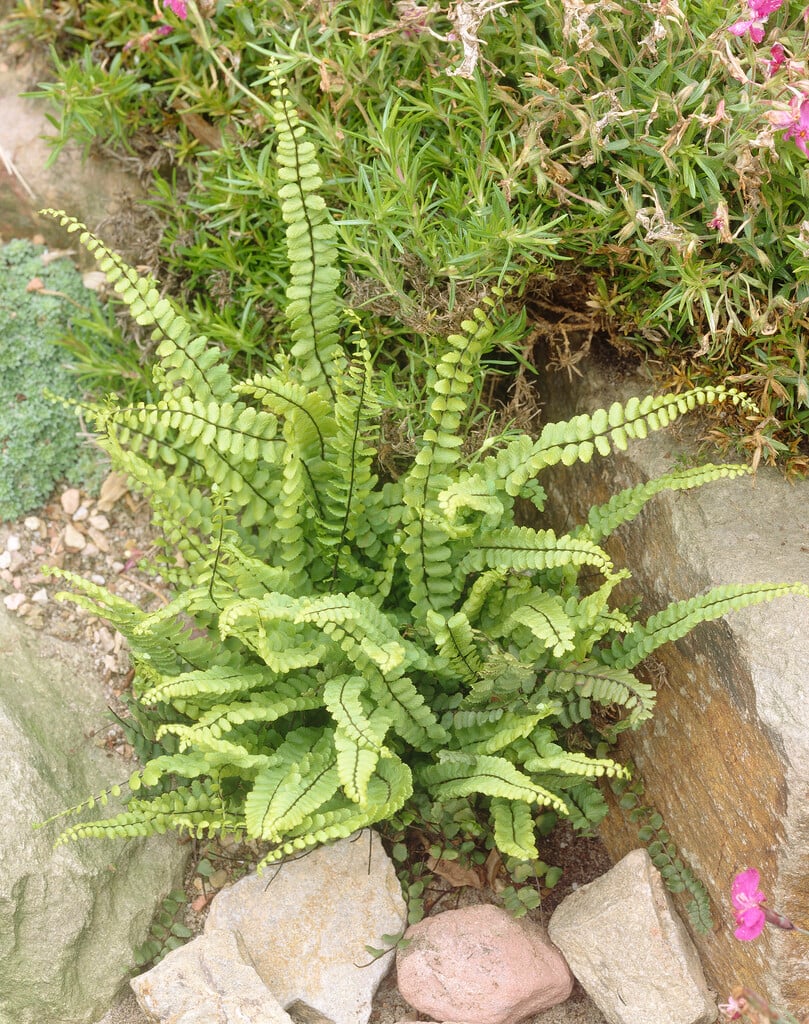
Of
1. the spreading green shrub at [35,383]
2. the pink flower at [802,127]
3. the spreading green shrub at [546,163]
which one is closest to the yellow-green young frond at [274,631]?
the spreading green shrub at [546,163]

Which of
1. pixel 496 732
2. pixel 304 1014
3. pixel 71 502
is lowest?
pixel 304 1014

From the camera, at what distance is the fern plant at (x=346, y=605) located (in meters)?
2.38

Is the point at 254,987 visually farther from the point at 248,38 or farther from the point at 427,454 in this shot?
the point at 248,38

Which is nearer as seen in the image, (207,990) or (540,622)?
(540,622)

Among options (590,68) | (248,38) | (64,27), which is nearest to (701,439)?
(590,68)

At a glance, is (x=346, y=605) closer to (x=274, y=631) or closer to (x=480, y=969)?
(x=274, y=631)

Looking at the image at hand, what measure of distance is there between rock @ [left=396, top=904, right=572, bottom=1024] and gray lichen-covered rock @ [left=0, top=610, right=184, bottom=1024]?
78cm

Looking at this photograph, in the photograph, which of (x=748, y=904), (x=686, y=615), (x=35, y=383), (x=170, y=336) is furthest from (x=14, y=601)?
(x=748, y=904)

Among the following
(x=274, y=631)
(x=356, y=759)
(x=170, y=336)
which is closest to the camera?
(x=356, y=759)

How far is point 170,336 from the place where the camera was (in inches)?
103

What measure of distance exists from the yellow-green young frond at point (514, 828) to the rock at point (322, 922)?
1.41ft

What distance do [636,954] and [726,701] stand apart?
2.35 ft

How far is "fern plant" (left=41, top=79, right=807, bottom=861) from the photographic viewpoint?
Result: 238cm

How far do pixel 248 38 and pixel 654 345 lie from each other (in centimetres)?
158
